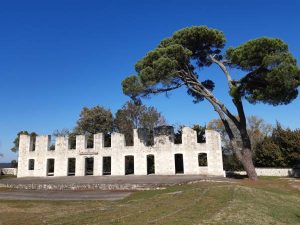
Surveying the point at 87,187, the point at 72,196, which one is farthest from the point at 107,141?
the point at 72,196

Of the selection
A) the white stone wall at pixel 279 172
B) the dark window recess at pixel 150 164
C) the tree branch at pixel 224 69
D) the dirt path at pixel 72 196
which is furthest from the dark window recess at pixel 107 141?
the white stone wall at pixel 279 172

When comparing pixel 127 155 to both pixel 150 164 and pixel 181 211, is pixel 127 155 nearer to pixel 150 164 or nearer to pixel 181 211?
pixel 150 164

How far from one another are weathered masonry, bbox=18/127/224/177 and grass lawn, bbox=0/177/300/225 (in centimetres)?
1414

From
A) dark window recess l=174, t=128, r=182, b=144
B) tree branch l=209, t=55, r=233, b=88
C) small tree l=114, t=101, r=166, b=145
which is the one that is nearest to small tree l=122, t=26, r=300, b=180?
tree branch l=209, t=55, r=233, b=88

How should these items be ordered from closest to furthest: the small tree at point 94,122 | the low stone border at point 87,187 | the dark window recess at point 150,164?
the low stone border at point 87,187 < the dark window recess at point 150,164 < the small tree at point 94,122

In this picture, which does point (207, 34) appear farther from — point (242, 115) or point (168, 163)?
point (168, 163)

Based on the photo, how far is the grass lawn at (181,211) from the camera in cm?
1116

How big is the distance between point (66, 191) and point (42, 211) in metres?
9.38

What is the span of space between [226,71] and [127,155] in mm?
14584

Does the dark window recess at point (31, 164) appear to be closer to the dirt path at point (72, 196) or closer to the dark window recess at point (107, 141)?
the dark window recess at point (107, 141)

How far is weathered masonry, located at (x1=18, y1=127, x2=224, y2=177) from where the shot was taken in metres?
32.2

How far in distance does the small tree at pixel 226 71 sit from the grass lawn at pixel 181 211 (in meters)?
9.90

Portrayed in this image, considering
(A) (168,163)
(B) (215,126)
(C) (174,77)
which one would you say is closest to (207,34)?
(C) (174,77)

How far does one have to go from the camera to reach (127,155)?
114 ft
